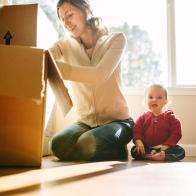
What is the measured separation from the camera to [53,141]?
1593mm

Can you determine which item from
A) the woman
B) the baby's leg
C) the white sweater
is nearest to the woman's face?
the woman

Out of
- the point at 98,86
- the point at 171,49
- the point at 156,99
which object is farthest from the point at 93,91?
the point at 171,49

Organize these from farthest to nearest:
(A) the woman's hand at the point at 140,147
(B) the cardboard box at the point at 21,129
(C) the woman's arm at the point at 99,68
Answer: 1. (A) the woman's hand at the point at 140,147
2. (C) the woman's arm at the point at 99,68
3. (B) the cardboard box at the point at 21,129

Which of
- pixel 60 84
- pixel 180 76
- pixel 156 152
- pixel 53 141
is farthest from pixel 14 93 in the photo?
pixel 180 76

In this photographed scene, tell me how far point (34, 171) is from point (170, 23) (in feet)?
4.65

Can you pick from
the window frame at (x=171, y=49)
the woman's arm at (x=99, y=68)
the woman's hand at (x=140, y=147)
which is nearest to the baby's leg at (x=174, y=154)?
the woman's hand at (x=140, y=147)

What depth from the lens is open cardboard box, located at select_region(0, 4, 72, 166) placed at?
104cm

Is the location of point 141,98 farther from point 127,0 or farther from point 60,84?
point 60,84

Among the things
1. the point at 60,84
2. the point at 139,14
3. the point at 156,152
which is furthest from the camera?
the point at 139,14

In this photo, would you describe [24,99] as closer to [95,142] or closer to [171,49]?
[95,142]

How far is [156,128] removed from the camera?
5.45 feet

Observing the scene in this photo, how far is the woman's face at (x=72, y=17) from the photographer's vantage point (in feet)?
5.06

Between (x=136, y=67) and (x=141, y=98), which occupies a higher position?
(x=136, y=67)

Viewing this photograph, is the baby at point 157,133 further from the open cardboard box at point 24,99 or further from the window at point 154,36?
the open cardboard box at point 24,99
